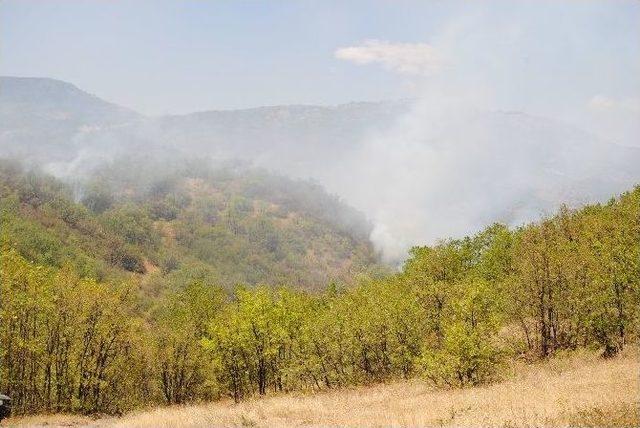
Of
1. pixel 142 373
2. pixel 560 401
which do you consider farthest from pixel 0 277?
pixel 560 401

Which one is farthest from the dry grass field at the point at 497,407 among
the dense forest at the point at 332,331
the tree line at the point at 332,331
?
the tree line at the point at 332,331

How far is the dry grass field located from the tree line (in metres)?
3.11

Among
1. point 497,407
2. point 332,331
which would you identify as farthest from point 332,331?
point 497,407

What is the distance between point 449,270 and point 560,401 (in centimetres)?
4063

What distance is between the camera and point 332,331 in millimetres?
44094

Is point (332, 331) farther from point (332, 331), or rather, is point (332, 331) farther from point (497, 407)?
point (497, 407)

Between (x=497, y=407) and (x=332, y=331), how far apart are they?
24.4 meters

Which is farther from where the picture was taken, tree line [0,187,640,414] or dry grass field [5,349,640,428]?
tree line [0,187,640,414]

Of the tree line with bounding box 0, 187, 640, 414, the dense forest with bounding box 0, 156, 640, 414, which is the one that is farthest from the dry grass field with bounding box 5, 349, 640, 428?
the tree line with bounding box 0, 187, 640, 414

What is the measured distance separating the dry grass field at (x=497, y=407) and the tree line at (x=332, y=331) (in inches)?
122

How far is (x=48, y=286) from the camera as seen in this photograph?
1726 inches

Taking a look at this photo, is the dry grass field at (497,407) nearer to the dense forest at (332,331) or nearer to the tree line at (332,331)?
the dense forest at (332,331)

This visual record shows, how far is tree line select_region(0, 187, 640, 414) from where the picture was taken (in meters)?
34.7

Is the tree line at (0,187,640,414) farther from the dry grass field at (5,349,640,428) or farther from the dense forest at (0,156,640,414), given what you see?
the dry grass field at (5,349,640,428)
